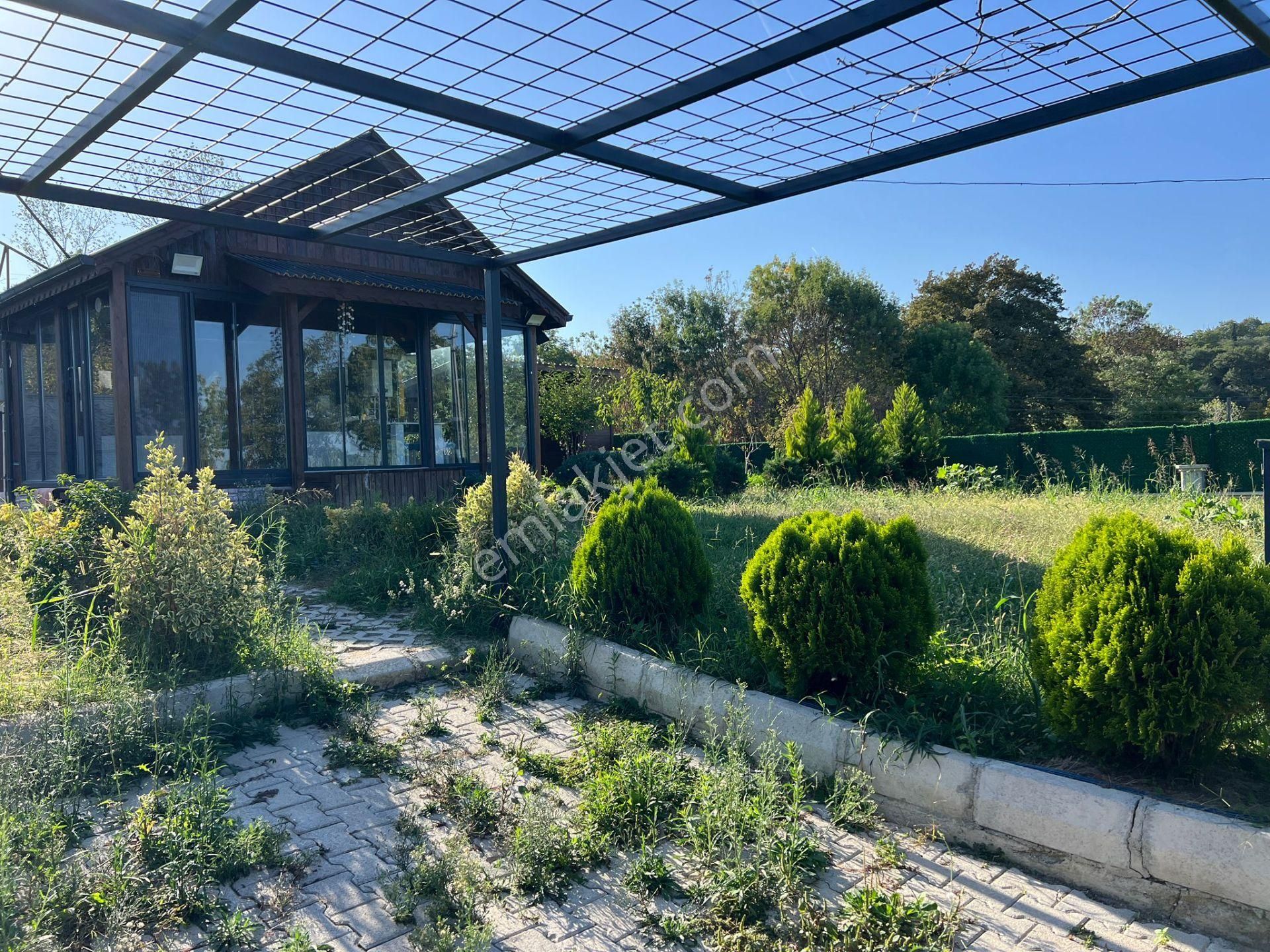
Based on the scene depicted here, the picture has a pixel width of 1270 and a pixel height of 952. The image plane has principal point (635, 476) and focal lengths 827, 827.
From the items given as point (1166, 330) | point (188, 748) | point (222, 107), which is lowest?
point (188, 748)

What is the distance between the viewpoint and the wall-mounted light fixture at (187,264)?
10469 millimetres

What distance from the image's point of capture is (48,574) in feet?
18.6

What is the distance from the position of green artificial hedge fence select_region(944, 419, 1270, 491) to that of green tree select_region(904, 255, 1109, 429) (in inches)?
489

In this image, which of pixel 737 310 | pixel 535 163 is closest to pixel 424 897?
pixel 535 163

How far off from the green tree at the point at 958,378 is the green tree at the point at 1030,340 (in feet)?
8.77

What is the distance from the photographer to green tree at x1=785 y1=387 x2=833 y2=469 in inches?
596

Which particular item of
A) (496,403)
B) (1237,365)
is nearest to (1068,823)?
(496,403)

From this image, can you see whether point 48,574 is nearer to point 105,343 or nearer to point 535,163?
point 535,163

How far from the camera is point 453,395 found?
Answer: 13.9 metres

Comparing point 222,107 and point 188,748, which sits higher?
point 222,107

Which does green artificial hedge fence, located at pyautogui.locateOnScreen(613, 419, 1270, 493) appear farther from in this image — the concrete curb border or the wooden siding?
the concrete curb border

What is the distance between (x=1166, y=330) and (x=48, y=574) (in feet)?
138

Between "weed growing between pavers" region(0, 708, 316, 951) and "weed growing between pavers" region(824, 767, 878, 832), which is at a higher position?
"weed growing between pavers" region(0, 708, 316, 951)

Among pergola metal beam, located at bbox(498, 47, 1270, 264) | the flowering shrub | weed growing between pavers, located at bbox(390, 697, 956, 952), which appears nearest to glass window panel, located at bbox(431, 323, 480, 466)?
the flowering shrub
